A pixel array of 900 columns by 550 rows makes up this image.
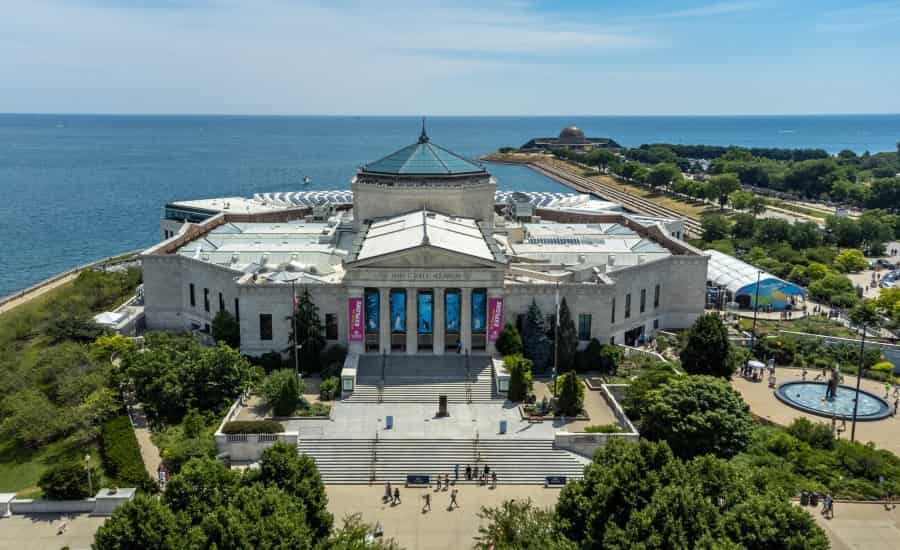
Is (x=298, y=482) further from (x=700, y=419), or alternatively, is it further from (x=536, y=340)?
(x=536, y=340)

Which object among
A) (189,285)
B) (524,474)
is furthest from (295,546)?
(189,285)

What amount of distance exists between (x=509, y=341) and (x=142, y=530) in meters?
35.5

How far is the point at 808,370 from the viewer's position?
228ft

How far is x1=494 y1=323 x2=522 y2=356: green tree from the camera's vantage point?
6278 centimetres

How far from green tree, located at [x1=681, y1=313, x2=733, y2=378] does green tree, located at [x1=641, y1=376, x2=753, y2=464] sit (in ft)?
37.7

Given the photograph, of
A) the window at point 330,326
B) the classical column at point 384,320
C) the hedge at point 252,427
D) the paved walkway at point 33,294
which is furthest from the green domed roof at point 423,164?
the paved walkway at point 33,294

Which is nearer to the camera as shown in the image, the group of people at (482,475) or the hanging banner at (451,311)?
the group of people at (482,475)

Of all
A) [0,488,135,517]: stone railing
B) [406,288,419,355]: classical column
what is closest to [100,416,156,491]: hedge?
[0,488,135,517]: stone railing

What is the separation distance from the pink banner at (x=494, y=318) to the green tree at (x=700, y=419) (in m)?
15.7

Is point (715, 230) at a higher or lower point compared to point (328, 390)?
higher

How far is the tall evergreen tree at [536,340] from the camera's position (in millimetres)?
63250

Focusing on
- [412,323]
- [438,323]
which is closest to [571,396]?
[438,323]

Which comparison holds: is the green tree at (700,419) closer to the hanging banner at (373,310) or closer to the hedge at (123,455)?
the hanging banner at (373,310)

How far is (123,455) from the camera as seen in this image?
160 ft
